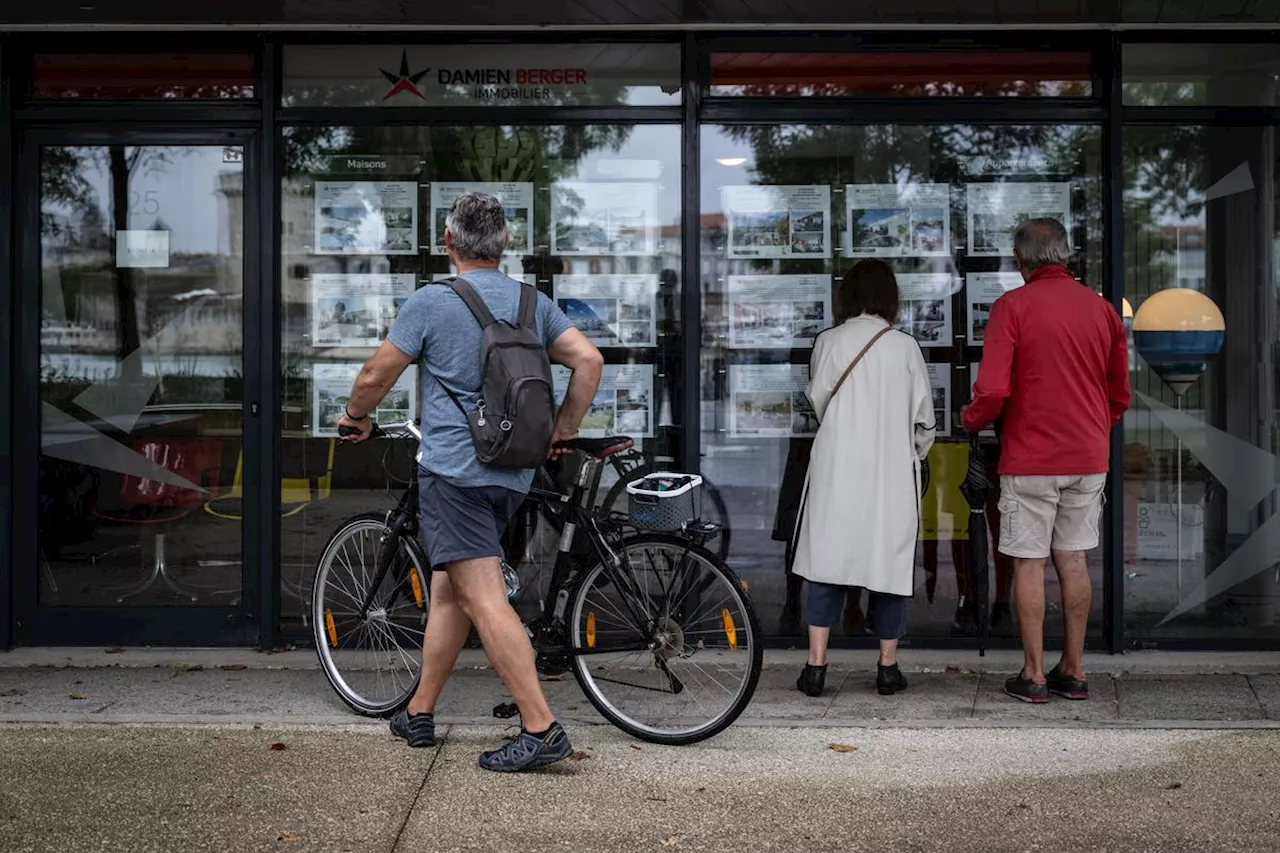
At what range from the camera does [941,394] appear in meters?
7.17

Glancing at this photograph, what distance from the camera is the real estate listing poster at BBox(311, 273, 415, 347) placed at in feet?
23.5

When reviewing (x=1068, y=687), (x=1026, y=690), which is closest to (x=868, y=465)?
(x=1026, y=690)

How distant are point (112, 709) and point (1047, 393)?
3.93m

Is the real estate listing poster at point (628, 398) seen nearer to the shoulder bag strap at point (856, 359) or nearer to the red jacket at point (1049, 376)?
the shoulder bag strap at point (856, 359)

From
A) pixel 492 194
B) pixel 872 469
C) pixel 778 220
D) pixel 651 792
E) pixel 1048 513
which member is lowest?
pixel 651 792

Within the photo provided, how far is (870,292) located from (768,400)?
1067 millimetres

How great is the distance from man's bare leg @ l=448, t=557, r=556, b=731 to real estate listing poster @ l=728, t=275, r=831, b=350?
2.45 metres

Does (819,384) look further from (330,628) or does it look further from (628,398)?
(330,628)

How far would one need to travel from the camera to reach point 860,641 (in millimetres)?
7133

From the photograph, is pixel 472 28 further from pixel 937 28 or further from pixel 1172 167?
pixel 1172 167

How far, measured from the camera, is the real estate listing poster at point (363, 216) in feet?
23.5

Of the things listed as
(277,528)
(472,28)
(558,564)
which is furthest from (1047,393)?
(277,528)

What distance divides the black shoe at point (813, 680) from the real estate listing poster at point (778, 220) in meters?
2.00

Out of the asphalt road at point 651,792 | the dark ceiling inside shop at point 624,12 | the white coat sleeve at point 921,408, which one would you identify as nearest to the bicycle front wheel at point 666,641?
the asphalt road at point 651,792
